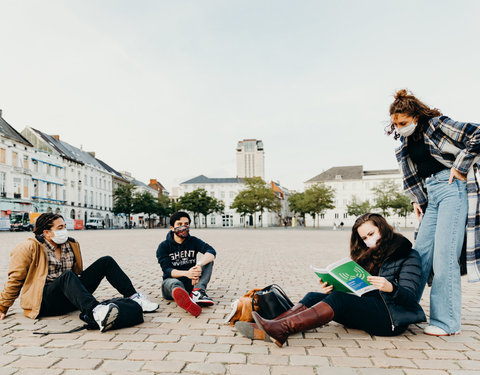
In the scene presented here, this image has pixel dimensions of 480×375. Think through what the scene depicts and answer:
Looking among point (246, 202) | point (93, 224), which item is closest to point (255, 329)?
point (93, 224)

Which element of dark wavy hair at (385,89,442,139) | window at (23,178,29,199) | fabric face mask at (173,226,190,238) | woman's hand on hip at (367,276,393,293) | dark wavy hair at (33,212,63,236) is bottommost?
woman's hand on hip at (367,276,393,293)

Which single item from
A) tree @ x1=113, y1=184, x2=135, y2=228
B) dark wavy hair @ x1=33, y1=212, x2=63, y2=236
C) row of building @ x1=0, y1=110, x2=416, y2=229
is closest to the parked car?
row of building @ x1=0, y1=110, x2=416, y2=229

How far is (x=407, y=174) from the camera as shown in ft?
12.5

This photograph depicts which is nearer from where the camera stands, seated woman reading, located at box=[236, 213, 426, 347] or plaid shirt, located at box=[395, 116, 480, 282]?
seated woman reading, located at box=[236, 213, 426, 347]

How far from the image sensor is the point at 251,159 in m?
123

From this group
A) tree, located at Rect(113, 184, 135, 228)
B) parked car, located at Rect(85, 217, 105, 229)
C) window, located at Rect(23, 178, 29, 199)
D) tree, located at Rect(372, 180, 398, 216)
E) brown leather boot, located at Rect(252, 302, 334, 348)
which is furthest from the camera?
tree, located at Rect(113, 184, 135, 228)

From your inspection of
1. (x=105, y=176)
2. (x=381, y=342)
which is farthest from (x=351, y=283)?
(x=105, y=176)

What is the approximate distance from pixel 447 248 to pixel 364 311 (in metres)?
0.96

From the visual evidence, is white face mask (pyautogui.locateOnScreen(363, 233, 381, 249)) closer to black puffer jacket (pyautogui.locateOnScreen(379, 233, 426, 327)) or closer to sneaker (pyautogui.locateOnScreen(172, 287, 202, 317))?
black puffer jacket (pyautogui.locateOnScreen(379, 233, 426, 327))

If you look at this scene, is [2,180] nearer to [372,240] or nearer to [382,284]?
[372,240]

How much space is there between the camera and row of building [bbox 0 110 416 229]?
46128mm

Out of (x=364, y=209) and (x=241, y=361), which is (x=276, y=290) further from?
(x=364, y=209)

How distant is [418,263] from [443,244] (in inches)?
11.1

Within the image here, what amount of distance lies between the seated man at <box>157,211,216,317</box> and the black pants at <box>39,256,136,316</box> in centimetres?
56
